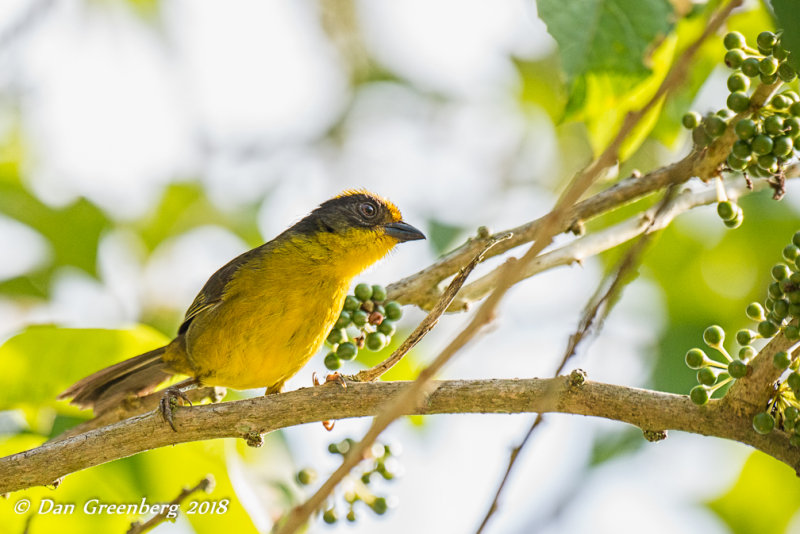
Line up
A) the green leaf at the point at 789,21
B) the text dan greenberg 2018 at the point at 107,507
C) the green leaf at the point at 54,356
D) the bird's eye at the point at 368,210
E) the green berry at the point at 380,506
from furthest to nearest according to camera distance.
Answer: the bird's eye at the point at 368,210 → the green leaf at the point at 54,356 → the text dan greenberg 2018 at the point at 107,507 → the green berry at the point at 380,506 → the green leaf at the point at 789,21

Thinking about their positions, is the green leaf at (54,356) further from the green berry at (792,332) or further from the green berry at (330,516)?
the green berry at (792,332)

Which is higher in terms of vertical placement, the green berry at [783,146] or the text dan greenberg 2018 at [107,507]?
the green berry at [783,146]

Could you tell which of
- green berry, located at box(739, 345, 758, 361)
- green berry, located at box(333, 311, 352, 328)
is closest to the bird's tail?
green berry, located at box(333, 311, 352, 328)

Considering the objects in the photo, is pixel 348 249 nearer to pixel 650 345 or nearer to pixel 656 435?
pixel 650 345

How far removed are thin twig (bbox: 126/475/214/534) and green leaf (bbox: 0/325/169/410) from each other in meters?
1.04

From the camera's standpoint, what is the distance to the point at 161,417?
3.43 metres

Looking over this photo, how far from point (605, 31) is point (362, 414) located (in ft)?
5.34

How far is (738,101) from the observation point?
2889 mm

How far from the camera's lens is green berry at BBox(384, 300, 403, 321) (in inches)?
159

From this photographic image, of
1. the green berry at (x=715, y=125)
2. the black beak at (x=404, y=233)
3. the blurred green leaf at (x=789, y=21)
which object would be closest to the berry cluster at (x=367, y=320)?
the black beak at (x=404, y=233)

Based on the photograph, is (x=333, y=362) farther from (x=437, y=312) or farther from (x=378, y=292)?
(x=437, y=312)

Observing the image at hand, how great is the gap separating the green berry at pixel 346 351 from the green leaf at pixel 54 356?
105cm

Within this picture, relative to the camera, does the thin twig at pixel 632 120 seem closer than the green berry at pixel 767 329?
Yes

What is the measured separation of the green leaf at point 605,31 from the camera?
2850 mm
